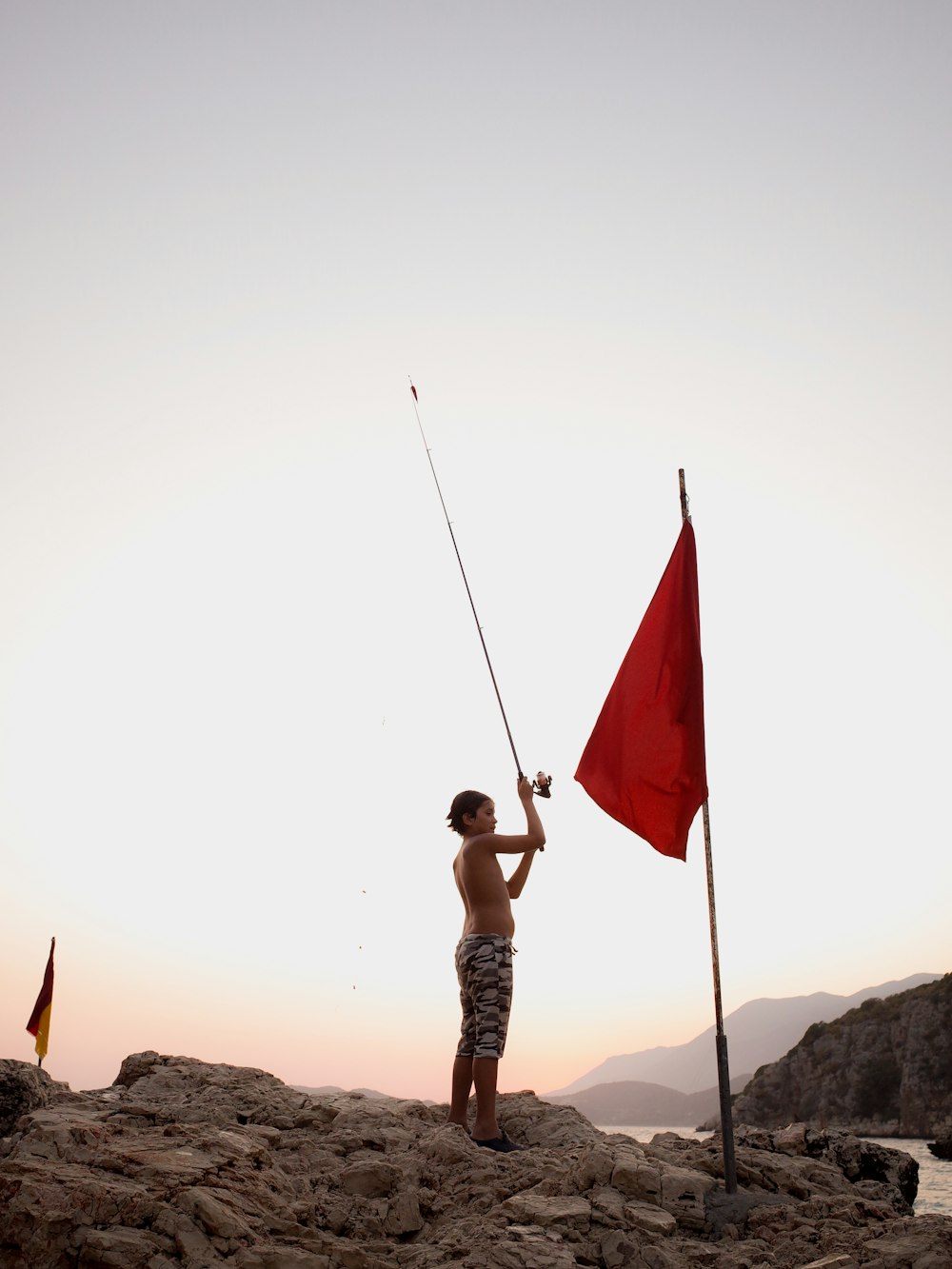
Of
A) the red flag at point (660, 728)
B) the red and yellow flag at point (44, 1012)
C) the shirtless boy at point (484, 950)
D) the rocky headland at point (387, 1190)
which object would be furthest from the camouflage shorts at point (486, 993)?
the red and yellow flag at point (44, 1012)

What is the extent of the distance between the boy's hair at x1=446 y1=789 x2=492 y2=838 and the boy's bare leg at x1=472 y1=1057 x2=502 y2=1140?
1802 millimetres

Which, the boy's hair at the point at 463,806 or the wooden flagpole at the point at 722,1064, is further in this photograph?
the boy's hair at the point at 463,806

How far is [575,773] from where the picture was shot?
8.28m

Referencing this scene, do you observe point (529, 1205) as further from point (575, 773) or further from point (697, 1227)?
point (575, 773)

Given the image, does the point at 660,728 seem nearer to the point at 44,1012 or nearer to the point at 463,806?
the point at 463,806

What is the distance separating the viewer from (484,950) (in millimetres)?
7492

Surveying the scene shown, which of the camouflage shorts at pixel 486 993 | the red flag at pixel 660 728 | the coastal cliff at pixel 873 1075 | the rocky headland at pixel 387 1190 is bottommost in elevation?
the coastal cliff at pixel 873 1075

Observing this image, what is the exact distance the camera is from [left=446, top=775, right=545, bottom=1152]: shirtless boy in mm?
7359

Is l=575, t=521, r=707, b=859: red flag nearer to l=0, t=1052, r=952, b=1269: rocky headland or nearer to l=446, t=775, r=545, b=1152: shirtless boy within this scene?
l=446, t=775, r=545, b=1152: shirtless boy

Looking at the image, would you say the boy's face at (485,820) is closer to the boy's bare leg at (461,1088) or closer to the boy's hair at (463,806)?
the boy's hair at (463,806)

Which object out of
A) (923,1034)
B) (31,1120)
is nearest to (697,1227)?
(31,1120)

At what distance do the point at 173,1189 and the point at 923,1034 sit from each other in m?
78.2

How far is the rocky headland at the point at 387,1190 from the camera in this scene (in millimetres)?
5254

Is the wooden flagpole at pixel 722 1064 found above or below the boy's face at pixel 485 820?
below
